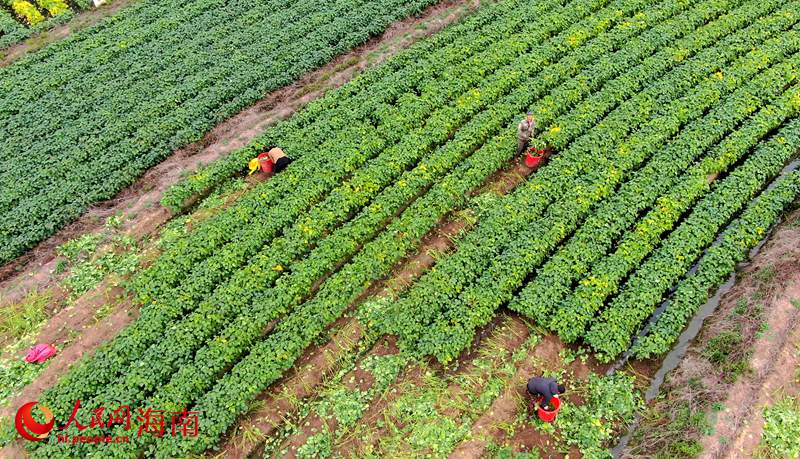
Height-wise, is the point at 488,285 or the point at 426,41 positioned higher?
the point at 426,41

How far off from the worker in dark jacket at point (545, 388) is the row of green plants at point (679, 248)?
1.70m

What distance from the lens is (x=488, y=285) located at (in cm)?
1295

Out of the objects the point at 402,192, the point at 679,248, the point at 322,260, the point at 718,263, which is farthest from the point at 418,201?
the point at 718,263

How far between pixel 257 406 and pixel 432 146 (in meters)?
9.26

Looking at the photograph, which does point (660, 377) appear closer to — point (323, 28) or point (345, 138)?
point (345, 138)

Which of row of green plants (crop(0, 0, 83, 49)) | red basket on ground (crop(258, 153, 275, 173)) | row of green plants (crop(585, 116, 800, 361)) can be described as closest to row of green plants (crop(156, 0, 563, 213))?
red basket on ground (crop(258, 153, 275, 173))

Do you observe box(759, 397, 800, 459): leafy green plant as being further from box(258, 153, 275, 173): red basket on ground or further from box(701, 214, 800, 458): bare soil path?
box(258, 153, 275, 173): red basket on ground

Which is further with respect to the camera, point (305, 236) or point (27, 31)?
point (27, 31)

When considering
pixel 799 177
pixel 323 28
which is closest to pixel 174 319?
pixel 323 28

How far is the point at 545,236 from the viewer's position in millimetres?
13656

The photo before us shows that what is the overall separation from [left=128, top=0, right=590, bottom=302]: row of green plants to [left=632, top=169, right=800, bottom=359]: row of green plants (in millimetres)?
9116

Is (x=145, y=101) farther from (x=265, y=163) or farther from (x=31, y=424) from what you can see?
(x=31, y=424)

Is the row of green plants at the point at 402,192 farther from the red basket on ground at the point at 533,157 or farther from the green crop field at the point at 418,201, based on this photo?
the red basket on ground at the point at 533,157

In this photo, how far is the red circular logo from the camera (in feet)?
36.2
